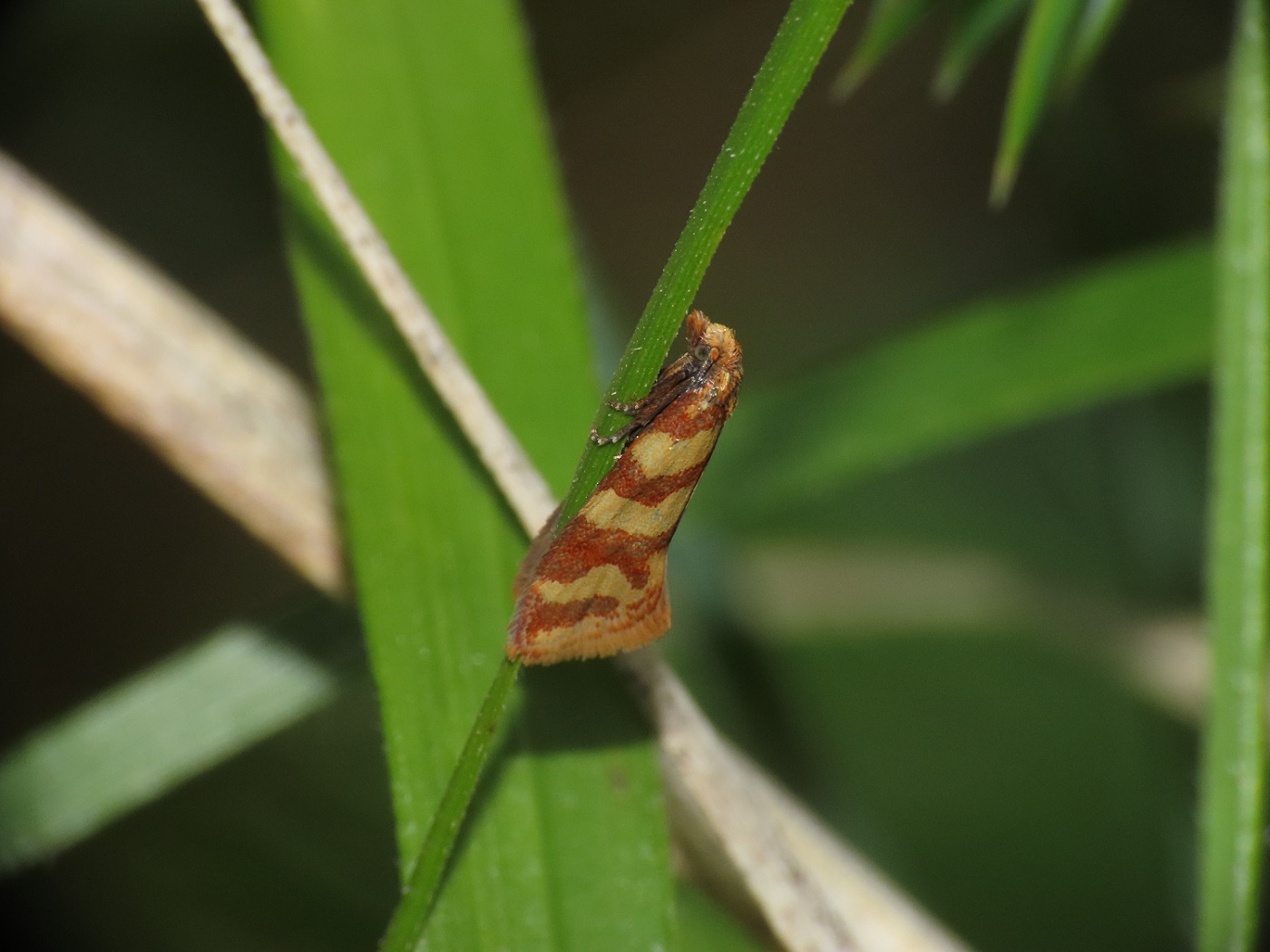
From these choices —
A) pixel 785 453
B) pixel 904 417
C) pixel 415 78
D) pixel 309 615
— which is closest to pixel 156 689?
pixel 309 615

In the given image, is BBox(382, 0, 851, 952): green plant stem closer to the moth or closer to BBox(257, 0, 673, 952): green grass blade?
the moth

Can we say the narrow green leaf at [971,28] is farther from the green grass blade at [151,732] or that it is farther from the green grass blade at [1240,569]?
the green grass blade at [151,732]

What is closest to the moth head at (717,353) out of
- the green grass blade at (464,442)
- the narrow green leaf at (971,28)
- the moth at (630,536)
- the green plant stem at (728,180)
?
the moth at (630,536)

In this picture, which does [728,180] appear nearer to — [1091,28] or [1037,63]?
[1037,63]

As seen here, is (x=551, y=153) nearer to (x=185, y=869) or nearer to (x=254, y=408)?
(x=254, y=408)

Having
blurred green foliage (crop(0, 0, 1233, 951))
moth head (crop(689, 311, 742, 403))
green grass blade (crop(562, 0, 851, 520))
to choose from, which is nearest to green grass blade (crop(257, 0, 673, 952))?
blurred green foliage (crop(0, 0, 1233, 951))
